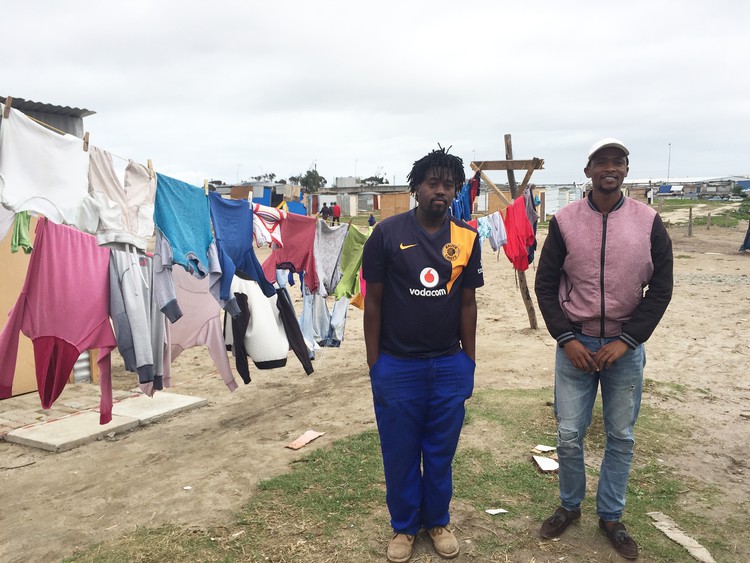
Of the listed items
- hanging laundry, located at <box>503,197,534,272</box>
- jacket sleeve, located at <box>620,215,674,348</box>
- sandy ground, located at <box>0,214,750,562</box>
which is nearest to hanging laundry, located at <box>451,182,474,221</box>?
hanging laundry, located at <box>503,197,534,272</box>

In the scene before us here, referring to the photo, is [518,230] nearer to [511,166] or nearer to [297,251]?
[511,166]

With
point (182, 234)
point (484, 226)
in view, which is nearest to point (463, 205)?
point (484, 226)

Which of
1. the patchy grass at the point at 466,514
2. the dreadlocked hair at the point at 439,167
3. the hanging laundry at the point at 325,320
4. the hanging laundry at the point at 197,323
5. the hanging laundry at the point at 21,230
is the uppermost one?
the dreadlocked hair at the point at 439,167

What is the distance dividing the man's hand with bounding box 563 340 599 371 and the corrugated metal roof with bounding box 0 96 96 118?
894 cm

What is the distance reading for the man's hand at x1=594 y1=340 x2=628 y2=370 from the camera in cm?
323

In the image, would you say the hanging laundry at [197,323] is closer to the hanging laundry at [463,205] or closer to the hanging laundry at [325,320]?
the hanging laundry at [325,320]

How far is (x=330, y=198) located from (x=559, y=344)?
47950 mm

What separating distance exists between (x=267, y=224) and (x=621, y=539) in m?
3.77

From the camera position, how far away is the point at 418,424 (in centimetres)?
339

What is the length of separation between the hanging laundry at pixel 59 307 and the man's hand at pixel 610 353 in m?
3.21

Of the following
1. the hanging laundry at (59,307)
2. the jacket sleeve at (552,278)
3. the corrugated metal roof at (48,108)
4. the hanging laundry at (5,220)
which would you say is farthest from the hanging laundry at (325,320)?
the corrugated metal roof at (48,108)

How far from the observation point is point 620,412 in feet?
11.0

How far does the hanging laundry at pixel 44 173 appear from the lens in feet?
11.3

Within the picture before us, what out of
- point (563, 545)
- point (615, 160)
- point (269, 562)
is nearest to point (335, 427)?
point (269, 562)
